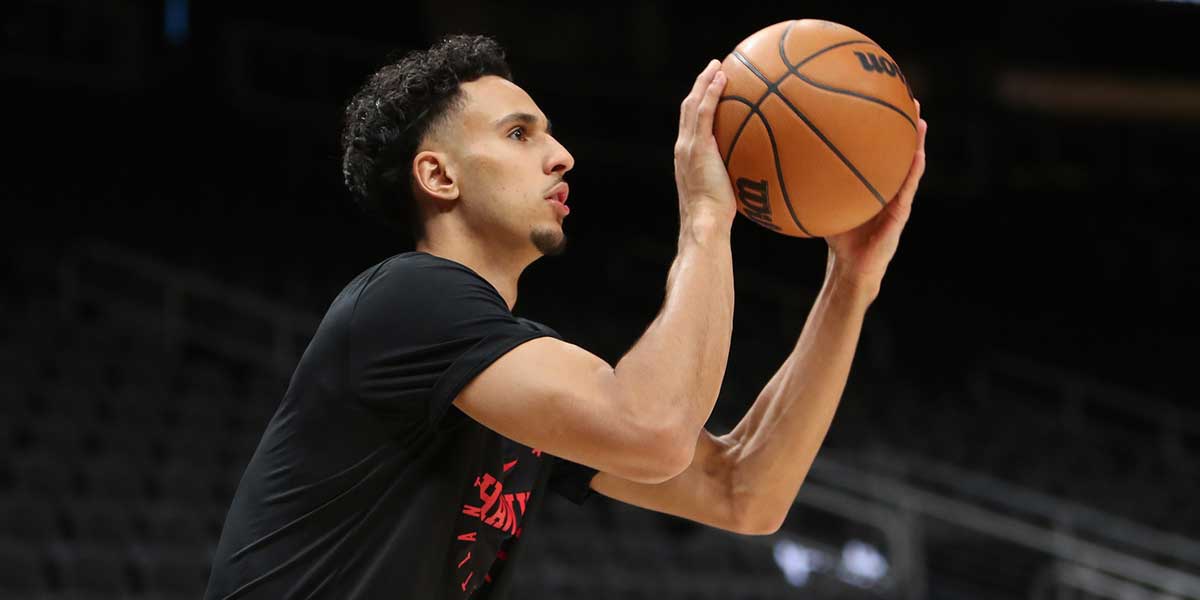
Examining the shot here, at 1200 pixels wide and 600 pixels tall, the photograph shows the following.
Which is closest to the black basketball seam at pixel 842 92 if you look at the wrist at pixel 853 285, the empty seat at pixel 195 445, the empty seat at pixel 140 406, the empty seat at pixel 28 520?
the wrist at pixel 853 285

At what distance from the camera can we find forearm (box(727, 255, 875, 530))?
7.90 feet

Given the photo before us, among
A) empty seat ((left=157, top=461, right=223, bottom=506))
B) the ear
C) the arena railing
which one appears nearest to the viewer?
the ear

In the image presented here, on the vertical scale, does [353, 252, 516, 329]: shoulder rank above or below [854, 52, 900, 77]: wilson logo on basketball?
below

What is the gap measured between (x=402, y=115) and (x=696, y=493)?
84 cm

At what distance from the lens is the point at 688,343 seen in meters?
1.91

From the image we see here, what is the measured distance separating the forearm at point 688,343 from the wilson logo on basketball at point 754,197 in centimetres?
20

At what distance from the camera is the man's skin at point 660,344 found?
6.03 ft

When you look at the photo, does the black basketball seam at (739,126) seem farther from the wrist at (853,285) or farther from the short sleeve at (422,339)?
the short sleeve at (422,339)

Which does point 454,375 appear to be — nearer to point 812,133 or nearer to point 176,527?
point 812,133

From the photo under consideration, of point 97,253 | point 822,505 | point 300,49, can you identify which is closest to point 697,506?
point 822,505

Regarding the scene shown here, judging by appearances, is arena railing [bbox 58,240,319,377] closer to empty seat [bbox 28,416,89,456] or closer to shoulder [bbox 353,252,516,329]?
empty seat [bbox 28,416,89,456]

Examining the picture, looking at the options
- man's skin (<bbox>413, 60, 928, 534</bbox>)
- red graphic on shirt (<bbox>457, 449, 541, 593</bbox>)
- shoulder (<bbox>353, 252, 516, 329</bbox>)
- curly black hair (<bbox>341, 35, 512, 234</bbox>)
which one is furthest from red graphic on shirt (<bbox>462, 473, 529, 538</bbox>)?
curly black hair (<bbox>341, 35, 512, 234</bbox>)

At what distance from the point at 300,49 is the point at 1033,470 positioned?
6.76 metres

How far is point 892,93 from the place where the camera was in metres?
2.29
